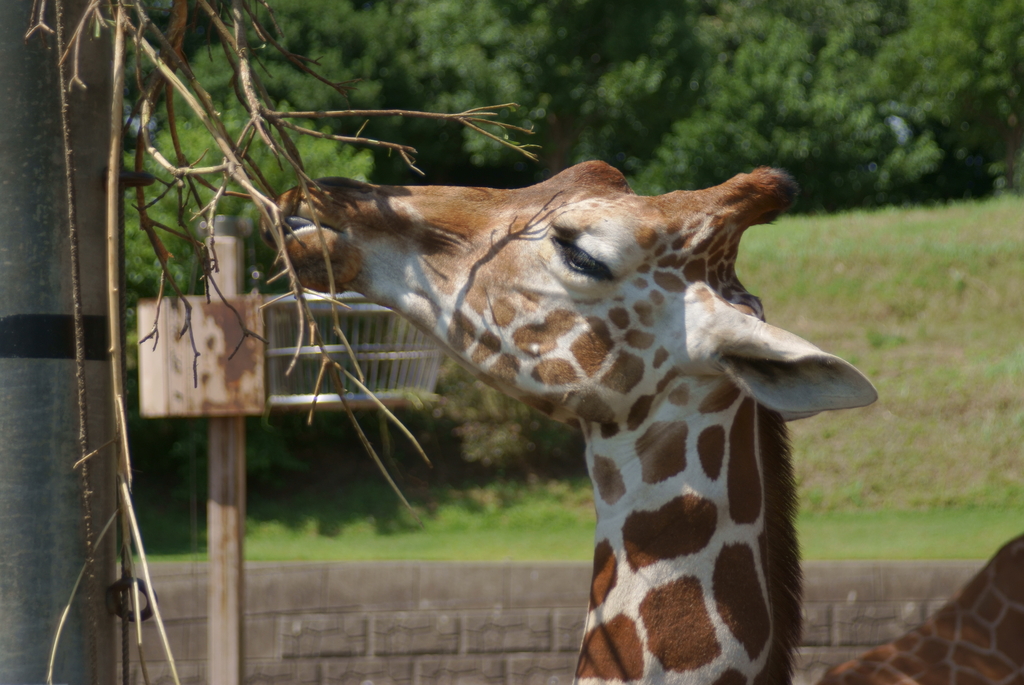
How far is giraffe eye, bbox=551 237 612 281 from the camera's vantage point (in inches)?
60.4

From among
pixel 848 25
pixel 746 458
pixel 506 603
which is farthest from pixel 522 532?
pixel 848 25

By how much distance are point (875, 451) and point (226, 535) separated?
638 cm

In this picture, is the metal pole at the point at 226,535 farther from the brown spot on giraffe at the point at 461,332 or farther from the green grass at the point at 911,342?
the green grass at the point at 911,342

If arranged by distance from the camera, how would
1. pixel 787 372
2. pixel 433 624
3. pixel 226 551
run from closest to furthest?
1. pixel 787 372
2. pixel 226 551
3. pixel 433 624

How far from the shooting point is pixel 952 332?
932 centimetres

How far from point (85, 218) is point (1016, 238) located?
11.6 m

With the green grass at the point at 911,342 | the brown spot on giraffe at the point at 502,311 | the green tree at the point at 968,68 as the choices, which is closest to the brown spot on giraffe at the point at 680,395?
the brown spot on giraffe at the point at 502,311

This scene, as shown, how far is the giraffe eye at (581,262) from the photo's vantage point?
5.04ft

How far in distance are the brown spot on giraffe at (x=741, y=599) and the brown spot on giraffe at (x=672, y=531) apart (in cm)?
5

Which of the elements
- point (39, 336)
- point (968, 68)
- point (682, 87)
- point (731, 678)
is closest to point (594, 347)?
point (731, 678)

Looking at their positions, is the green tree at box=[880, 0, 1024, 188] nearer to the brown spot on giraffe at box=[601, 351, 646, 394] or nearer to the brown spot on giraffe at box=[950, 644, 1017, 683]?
the brown spot on giraffe at box=[950, 644, 1017, 683]

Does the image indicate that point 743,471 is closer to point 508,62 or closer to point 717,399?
point 717,399

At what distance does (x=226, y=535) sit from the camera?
2688 mm

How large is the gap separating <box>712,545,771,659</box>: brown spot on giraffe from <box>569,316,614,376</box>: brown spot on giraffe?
370mm
